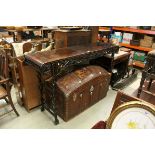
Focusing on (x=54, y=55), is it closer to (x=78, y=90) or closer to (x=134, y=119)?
(x=78, y=90)

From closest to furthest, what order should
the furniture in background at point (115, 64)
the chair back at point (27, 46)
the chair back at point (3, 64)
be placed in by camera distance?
the chair back at point (3, 64)
the chair back at point (27, 46)
the furniture in background at point (115, 64)

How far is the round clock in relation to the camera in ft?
3.01

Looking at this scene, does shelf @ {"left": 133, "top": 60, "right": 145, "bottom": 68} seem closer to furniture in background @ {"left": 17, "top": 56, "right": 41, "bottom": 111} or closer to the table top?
the table top

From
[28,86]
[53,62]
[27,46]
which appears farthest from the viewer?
[27,46]

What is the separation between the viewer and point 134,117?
3.12 ft

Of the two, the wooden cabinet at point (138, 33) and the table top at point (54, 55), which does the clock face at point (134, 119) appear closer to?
the table top at point (54, 55)

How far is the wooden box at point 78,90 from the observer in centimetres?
206

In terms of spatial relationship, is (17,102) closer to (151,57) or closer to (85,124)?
(85,124)

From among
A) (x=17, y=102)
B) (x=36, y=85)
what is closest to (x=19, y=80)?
(x=36, y=85)

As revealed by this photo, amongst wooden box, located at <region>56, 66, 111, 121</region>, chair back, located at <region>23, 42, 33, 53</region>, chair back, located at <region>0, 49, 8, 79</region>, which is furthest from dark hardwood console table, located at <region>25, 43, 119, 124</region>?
chair back, located at <region>23, 42, 33, 53</region>

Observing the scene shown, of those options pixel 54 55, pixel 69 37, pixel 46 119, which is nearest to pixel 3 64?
pixel 54 55

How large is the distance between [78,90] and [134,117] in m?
1.22

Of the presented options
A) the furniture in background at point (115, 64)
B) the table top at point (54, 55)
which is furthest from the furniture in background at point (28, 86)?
the furniture in background at point (115, 64)

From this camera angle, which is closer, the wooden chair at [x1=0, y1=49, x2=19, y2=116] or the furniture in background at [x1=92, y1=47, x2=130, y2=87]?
the wooden chair at [x1=0, y1=49, x2=19, y2=116]
